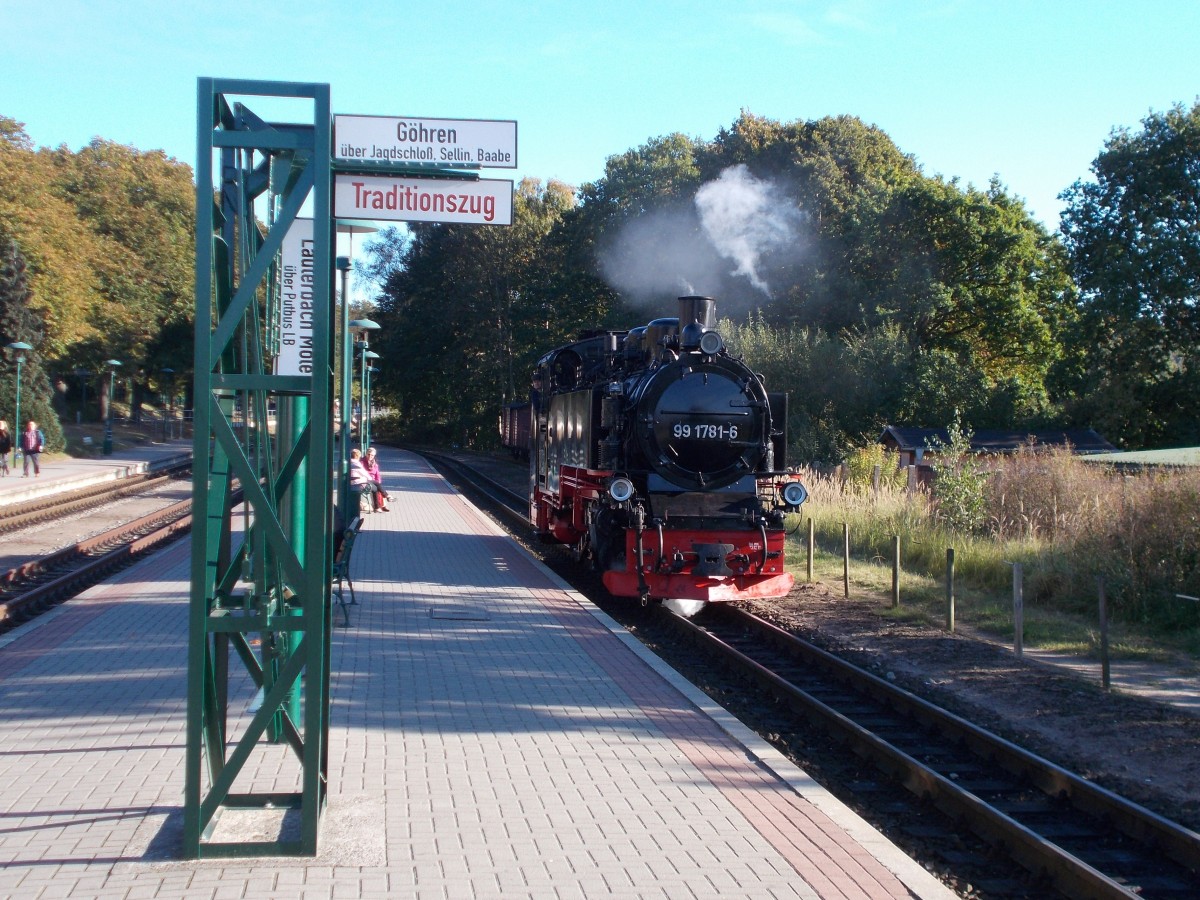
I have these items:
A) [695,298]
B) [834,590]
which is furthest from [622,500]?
[834,590]

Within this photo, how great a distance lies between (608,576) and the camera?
11398 mm

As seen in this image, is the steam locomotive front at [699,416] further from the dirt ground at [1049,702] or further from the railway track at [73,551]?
the railway track at [73,551]

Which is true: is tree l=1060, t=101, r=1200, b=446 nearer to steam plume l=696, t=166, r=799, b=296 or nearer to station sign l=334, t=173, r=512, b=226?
steam plume l=696, t=166, r=799, b=296

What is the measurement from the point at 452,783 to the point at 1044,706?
5089mm

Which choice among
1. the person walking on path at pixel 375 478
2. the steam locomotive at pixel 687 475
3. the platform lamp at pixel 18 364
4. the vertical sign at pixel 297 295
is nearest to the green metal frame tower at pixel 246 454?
the vertical sign at pixel 297 295

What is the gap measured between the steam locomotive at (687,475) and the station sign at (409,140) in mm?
6840

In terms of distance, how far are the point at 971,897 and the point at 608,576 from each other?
21.9 ft

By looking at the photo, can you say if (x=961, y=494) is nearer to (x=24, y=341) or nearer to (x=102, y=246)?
(x=24, y=341)

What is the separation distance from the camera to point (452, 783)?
17.9ft

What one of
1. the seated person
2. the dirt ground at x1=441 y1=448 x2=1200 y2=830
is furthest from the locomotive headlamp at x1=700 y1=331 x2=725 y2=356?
the seated person

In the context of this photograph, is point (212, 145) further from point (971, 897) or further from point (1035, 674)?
point (1035, 674)

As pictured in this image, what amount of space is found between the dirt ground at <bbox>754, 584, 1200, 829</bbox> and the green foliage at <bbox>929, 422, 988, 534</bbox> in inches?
188

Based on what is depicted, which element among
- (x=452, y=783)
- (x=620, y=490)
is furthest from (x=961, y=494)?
(x=452, y=783)

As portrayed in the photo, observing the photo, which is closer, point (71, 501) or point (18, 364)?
point (71, 501)
